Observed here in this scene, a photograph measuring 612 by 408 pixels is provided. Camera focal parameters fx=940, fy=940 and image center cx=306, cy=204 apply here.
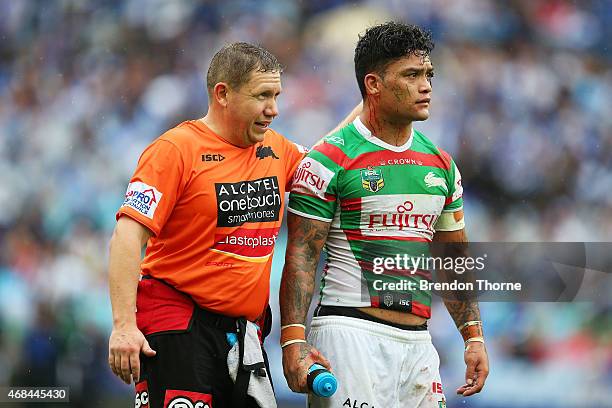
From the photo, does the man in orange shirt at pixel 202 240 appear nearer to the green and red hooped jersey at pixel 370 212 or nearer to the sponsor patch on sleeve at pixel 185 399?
the sponsor patch on sleeve at pixel 185 399

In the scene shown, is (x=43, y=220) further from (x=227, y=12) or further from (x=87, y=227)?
(x=227, y=12)

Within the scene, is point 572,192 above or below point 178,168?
above

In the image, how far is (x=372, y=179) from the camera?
3711mm

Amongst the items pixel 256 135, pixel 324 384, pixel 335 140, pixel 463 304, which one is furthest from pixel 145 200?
pixel 463 304

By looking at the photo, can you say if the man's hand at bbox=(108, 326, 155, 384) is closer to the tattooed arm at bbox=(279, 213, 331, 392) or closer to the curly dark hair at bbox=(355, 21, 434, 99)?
the tattooed arm at bbox=(279, 213, 331, 392)

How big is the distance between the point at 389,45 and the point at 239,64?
24.0 inches

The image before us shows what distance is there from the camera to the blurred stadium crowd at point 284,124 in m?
6.73

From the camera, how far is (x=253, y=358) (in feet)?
11.7

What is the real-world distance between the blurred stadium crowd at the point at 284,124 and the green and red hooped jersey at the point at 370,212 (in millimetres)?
2914

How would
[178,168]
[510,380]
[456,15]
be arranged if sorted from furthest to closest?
[456,15]
[510,380]
[178,168]

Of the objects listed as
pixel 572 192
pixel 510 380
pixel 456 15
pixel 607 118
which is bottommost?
pixel 510 380

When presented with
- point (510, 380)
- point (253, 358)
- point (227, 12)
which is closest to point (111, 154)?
point (227, 12)

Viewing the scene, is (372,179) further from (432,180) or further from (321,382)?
(321,382)

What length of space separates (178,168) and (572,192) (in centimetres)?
404
